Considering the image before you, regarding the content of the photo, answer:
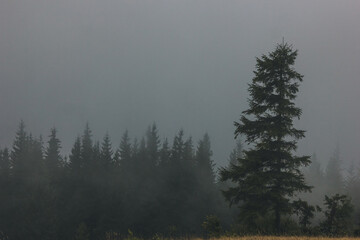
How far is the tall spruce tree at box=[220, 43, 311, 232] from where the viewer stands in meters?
20.5

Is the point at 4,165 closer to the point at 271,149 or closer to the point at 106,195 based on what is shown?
the point at 106,195

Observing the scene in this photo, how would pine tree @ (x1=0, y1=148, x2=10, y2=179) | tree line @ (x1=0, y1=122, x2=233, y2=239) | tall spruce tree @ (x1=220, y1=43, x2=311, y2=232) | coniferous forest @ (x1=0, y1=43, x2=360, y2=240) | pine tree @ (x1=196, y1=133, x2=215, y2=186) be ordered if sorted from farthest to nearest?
pine tree @ (x1=0, y1=148, x2=10, y2=179) → pine tree @ (x1=196, y1=133, x2=215, y2=186) → tree line @ (x1=0, y1=122, x2=233, y2=239) → coniferous forest @ (x1=0, y1=43, x2=360, y2=240) → tall spruce tree @ (x1=220, y1=43, x2=311, y2=232)

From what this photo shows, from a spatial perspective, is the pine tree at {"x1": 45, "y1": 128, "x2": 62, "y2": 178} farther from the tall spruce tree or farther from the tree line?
the tall spruce tree

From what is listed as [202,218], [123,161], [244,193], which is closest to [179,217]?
[202,218]

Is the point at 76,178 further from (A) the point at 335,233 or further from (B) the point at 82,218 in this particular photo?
(A) the point at 335,233

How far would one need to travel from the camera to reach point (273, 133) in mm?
20234

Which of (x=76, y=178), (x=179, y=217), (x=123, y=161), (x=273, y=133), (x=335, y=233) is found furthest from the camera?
(x=123, y=161)

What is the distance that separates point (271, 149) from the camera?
68.8 ft

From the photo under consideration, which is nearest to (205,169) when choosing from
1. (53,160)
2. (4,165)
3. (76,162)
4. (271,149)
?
(76,162)

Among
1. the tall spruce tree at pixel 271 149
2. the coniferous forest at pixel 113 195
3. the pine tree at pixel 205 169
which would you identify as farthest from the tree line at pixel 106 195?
the tall spruce tree at pixel 271 149

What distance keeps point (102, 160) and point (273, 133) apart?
208 feet

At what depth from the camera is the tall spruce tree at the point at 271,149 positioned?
20469 millimetres

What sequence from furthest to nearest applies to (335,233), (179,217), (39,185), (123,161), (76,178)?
Answer: (123,161) → (76,178) → (39,185) → (179,217) → (335,233)

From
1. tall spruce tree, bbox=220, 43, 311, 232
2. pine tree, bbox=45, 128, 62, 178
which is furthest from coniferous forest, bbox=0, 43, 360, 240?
tall spruce tree, bbox=220, 43, 311, 232
